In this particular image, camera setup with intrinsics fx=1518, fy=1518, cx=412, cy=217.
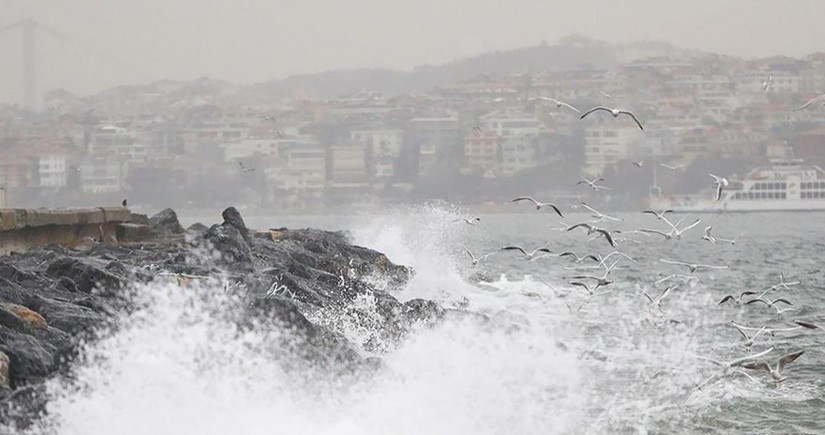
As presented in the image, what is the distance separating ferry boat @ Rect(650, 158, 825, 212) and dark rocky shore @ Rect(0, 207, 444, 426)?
70562 mm

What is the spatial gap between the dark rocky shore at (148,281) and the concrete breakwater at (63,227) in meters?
0.36

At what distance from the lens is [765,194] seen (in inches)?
3460

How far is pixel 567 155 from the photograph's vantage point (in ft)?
354

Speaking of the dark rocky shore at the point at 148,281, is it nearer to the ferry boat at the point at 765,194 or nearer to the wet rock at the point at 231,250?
the wet rock at the point at 231,250

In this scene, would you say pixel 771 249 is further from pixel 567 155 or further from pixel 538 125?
pixel 538 125

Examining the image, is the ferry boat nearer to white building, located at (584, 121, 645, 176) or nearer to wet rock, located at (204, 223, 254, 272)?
white building, located at (584, 121, 645, 176)

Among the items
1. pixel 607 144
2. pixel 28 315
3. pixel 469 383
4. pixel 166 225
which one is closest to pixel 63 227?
pixel 166 225

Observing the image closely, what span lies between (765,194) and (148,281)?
81047 millimetres

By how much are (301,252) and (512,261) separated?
1758 centimetres

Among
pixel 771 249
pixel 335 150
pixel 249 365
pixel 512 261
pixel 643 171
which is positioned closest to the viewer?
pixel 249 365

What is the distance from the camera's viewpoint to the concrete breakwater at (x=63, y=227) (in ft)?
42.1

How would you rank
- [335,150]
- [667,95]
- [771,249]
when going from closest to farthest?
[771,249]
[335,150]
[667,95]

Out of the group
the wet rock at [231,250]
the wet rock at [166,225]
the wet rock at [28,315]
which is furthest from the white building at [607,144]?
the wet rock at [28,315]

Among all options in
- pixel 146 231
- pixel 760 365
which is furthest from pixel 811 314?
pixel 760 365
